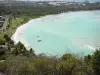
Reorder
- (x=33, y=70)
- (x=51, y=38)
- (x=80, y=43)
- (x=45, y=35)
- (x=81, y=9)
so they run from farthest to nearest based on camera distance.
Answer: (x=81, y=9), (x=45, y=35), (x=51, y=38), (x=80, y=43), (x=33, y=70)

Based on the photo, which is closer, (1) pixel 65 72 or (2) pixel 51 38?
(1) pixel 65 72

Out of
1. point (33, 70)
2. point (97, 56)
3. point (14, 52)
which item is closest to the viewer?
point (33, 70)

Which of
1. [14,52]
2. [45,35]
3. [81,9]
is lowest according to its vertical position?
[81,9]

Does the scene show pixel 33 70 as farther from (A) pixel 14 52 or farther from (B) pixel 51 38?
(B) pixel 51 38

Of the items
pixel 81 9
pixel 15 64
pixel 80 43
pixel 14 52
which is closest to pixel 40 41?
pixel 80 43

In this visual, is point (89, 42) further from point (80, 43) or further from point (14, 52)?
point (14, 52)

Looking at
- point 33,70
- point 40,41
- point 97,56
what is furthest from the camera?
point 40,41

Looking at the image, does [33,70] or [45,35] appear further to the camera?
[45,35]

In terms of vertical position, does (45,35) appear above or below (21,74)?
below

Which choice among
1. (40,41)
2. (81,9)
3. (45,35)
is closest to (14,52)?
(40,41)
